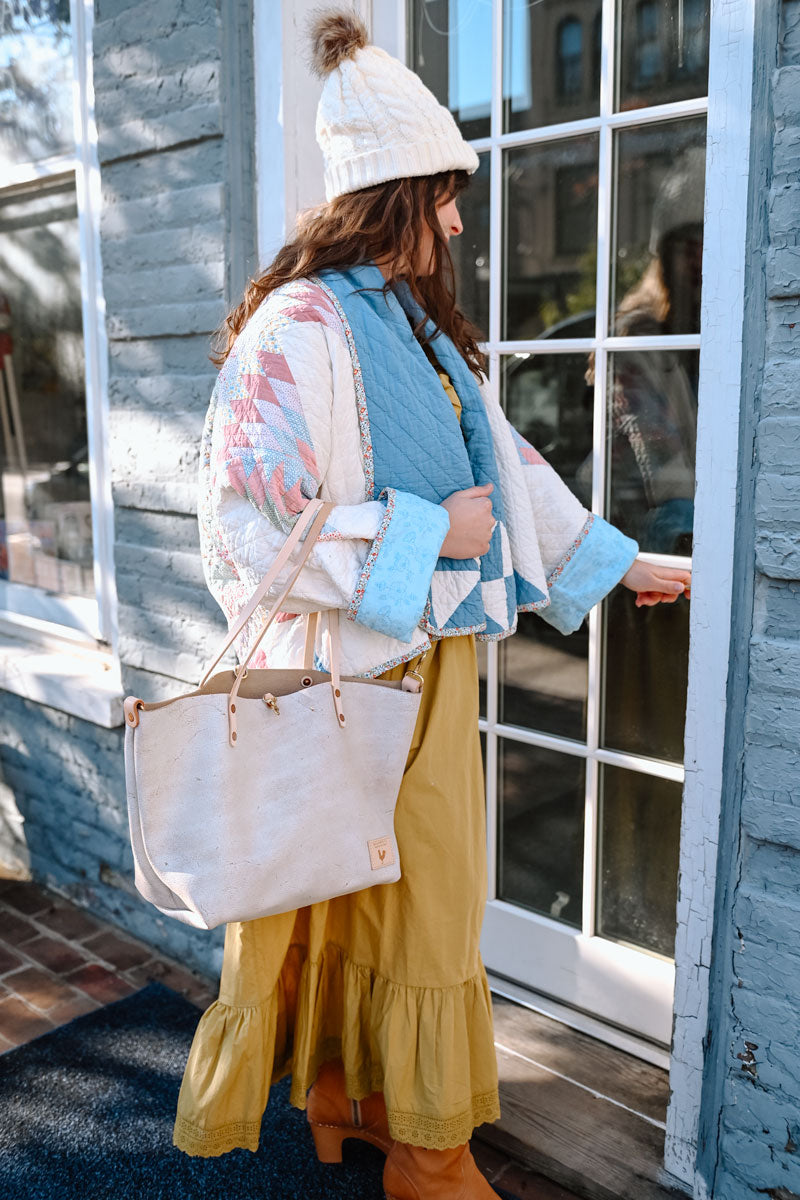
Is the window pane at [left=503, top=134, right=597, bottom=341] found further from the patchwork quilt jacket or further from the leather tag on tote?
the leather tag on tote

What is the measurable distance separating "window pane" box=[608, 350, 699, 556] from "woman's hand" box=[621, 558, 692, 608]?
0.77 feet

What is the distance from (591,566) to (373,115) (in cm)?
89

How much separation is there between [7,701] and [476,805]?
2.16 meters

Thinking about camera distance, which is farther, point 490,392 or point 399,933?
point 490,392

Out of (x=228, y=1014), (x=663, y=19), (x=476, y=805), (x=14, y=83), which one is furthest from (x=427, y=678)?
(x=14, y=83)

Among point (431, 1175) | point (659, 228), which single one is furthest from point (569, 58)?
point (431, 1175)

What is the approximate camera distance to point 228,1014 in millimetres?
1880

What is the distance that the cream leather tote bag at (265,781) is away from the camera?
1.60 metres

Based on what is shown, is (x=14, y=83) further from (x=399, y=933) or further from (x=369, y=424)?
(x=399, y=933)

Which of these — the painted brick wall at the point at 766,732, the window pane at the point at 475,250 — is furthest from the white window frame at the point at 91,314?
the painted brick wall at the point at 766,732

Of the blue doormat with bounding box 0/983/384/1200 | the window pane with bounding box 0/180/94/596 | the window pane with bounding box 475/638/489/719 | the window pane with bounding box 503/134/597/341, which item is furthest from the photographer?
the window pane with bounding box 0/180/94/596

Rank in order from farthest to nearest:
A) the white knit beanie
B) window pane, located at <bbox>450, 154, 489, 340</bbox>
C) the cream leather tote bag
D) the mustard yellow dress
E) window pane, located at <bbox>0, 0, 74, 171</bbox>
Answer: window pane, located at <bbox>0, 0, 74, 171</bbox>
window pane, located at <bbox>450, 154, 489, 340</bbox>
the mustard yellow dress
the white knit beanie
the cream leather tote bag

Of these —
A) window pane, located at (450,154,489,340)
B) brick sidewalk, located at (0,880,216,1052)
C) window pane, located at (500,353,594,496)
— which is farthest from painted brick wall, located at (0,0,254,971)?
window pane, located at (500,353,594,496)

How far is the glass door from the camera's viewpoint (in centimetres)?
217
